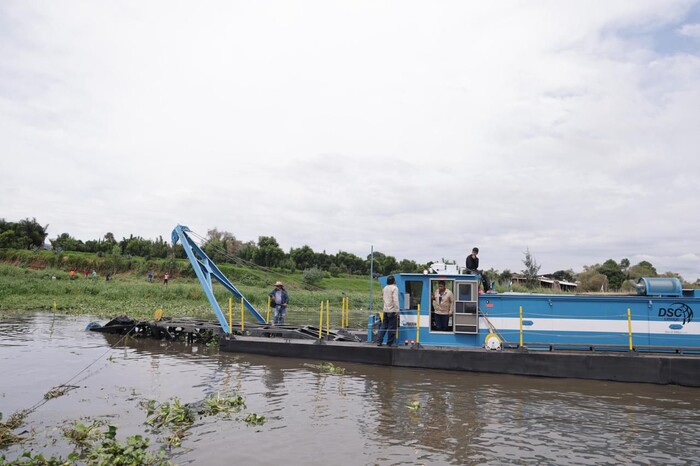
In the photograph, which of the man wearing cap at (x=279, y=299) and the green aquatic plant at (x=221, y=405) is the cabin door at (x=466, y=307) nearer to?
the man wearing cap at (x=279, y=299)

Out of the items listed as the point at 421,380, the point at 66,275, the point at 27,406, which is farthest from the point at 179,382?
the point at 66,275

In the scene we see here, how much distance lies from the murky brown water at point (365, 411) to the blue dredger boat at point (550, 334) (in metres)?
0.45

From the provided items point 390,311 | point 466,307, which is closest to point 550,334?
point 466,307

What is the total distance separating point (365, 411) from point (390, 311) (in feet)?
14.5

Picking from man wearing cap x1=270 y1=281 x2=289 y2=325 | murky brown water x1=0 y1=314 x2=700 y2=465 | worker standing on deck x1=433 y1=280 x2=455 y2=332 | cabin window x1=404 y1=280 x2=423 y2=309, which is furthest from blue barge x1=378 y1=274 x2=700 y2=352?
man wearing cap x1=270 y1=281 x2=289 y2=325

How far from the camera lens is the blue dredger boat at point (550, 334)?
12789mm

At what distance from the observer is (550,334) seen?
13844 mm

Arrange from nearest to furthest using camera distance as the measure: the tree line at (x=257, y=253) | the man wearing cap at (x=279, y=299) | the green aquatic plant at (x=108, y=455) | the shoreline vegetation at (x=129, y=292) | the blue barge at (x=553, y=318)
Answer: the green aquatic plant at (x=108, y=455) → the blue barge at (x=553, y=318) → the man wearing cap at (x=279, y=299) → the shoreline vegetation at (x=129, y=292) → the tree line at (x=257, y=253)

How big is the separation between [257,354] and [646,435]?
1104 centimetres

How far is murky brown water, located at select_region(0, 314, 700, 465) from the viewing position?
7.70 m

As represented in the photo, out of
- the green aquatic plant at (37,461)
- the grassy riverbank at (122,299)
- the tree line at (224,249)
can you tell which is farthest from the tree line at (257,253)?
the green aquatic plant at (37,461)

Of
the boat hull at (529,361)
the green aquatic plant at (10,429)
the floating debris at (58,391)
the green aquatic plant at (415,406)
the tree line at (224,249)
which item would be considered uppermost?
the tree line at (224,249)

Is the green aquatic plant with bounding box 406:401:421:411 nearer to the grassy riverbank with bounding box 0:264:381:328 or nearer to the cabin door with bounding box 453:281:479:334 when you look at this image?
the cabin door with bounding box 453:281:479:334

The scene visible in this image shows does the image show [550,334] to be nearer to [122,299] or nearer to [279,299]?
[279,299]
